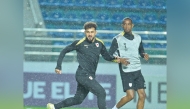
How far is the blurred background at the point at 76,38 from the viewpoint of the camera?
1388 centimetres

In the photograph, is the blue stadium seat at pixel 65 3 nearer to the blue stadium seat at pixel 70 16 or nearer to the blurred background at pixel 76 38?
the blurred background at pixel 76 38

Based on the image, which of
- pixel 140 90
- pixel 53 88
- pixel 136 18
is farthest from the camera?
pixel 136 18

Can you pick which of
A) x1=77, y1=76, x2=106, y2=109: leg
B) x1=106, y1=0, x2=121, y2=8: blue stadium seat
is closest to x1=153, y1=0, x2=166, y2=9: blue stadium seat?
x1=106, y1=0, x2=121, y2=8: blue stadium seat

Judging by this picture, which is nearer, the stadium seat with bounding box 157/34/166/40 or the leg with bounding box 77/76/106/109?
the leg with bounding box 77/76/106/109

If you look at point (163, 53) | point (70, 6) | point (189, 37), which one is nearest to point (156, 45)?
point (163, 53)

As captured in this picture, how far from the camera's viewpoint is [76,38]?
47.5 feet

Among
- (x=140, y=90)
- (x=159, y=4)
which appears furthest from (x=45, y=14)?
(x=140, y=90)

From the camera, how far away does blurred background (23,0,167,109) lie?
13883 mm

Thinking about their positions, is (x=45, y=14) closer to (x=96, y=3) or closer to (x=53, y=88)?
(x=96, y=3)

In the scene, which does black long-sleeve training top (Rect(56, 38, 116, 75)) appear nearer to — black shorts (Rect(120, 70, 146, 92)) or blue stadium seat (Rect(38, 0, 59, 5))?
black shorts (Rect(120, 70, 146, 92))

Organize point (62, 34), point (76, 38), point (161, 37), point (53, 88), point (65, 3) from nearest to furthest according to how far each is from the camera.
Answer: point (53, 88), point (76, 38), point (161, 37), point (62, 34), point (65, 3)

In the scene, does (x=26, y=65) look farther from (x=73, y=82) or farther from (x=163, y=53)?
(x=163, y=53)

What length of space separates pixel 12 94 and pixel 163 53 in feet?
11.8

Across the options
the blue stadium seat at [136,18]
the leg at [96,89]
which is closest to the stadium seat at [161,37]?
A: the blue stadium seat at [136,18]
